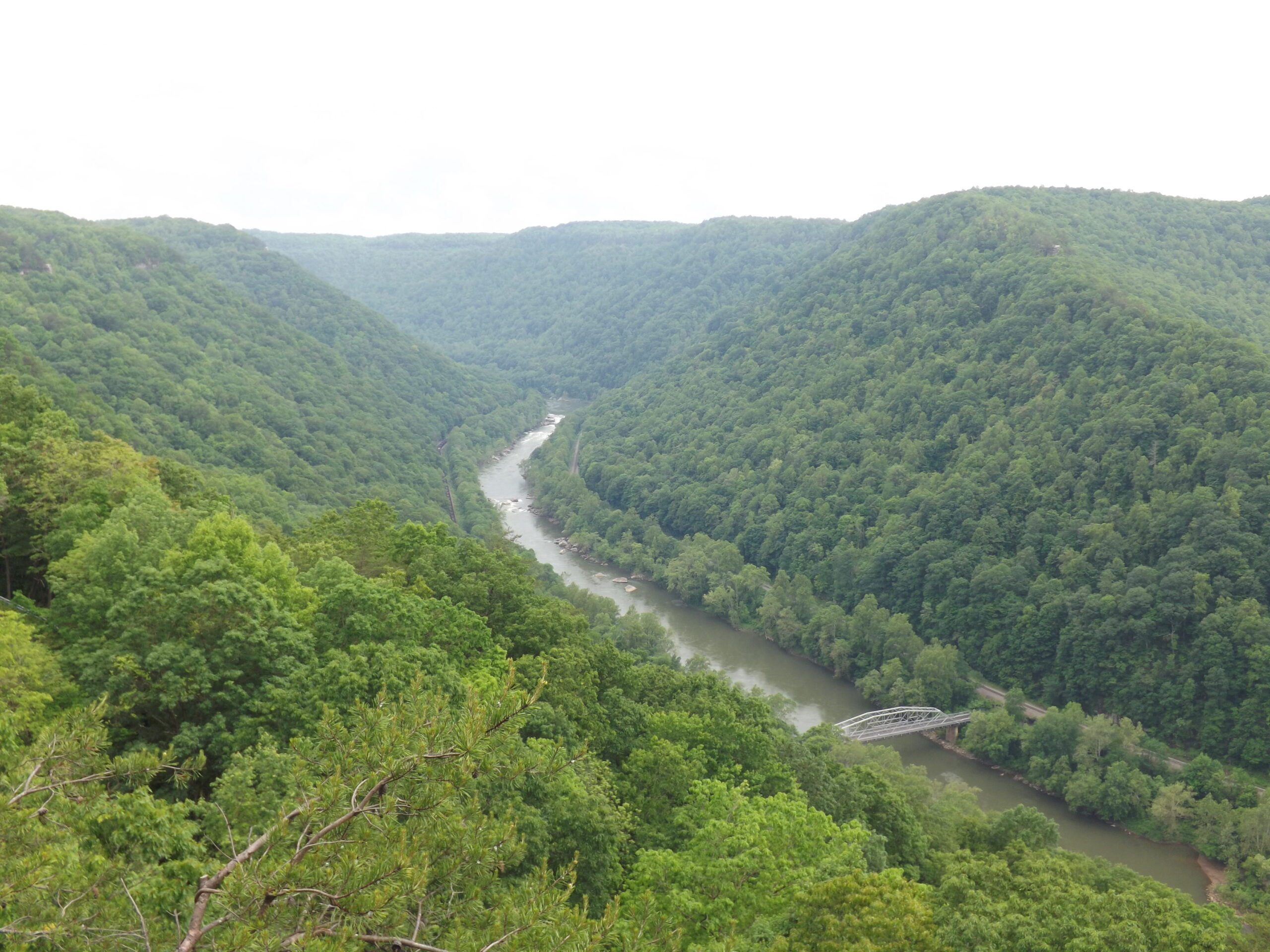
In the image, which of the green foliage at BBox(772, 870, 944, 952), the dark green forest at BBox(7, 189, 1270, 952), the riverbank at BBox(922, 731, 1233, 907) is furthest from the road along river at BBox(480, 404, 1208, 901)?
the green foliage at BBox(772, 870, 944, 952)

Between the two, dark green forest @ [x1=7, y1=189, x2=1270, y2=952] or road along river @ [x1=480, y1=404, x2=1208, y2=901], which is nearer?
dark green forest @ [x1=7, y1=189, x2=1270, y2=952]

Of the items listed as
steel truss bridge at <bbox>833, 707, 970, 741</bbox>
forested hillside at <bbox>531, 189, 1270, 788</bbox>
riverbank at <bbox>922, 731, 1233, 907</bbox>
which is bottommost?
riverbank at <bbox>922, 731, 1233, 907</bbox>

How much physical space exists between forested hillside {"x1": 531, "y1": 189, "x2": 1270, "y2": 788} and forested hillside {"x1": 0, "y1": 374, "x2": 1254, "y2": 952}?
3257 cm

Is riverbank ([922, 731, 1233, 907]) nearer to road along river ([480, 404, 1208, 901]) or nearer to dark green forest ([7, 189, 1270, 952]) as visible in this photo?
road along river ([480, 404, 1208, 901])

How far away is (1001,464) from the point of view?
8644 centimetres

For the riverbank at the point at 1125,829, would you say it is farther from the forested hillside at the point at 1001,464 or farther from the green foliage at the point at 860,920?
the green foliage at the point at 860,920

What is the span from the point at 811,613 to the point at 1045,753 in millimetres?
24483

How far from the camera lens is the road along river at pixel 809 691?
51.9 m

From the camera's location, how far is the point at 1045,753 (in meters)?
60.1

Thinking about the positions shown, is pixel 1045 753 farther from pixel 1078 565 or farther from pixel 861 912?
pixel 861 912

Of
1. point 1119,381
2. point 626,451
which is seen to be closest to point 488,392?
point 626,451

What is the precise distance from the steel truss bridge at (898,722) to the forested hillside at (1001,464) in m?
4.15

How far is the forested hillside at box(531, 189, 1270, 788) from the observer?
66.0 meters

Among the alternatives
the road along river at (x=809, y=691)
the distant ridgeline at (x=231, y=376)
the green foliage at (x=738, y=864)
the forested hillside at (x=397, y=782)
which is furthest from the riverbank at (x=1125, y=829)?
the distant ridgeline at (x=231, y=376)
